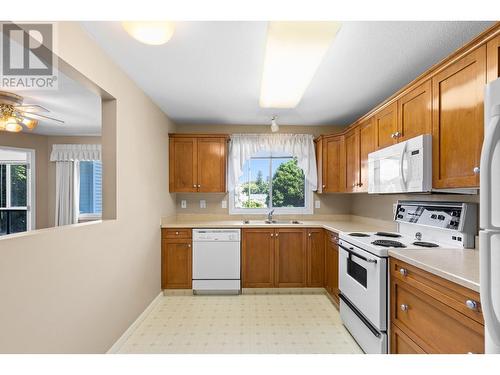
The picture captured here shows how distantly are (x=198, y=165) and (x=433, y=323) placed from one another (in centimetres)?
312

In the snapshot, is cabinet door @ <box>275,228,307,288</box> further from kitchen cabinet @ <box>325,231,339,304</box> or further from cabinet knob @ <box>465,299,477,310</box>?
cabinet knob @ <box>465,299,477,310</box>

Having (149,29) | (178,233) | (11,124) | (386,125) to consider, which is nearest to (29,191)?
(11,124)

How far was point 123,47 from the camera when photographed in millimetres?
1865

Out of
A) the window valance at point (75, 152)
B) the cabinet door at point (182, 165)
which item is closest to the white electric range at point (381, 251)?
the cabinet door at point (182, 165)

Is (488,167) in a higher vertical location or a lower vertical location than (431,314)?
higher

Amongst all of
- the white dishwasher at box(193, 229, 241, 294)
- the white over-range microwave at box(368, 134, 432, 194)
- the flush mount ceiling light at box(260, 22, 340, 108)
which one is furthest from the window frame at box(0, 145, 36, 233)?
the white over-range microwave at box(368, 134, 432, 194)

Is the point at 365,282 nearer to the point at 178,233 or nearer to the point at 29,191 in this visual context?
the point at 178,233

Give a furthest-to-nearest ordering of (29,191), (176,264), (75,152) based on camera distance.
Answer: (75,152) → (29,191) → (176,264)

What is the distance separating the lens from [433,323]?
1.38 m

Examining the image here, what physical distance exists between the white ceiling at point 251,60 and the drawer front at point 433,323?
5.63 feet

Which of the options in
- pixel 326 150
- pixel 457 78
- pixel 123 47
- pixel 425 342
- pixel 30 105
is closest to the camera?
pixel 425 342
